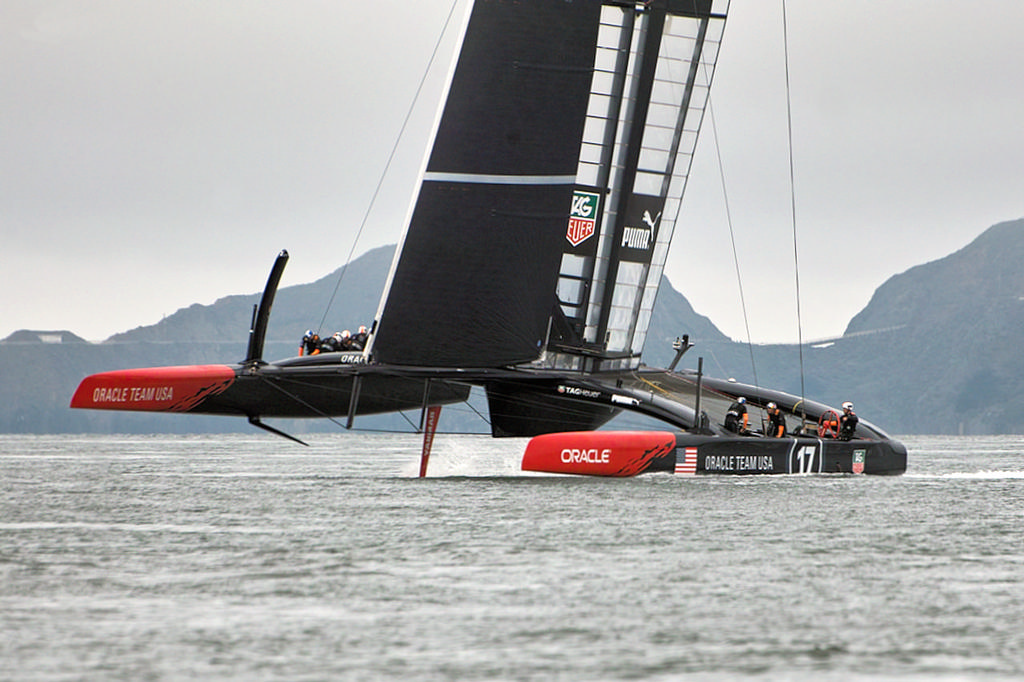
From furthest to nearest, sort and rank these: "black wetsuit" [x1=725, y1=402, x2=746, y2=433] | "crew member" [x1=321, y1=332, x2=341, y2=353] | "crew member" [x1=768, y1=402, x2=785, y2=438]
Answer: "crew member" [x1=321, y1=332, x2=341, y2=353] → "crew member" [x1=768, y1=402, x2=785, y2=438] → "black wetsuit" [x1=725, y1=402, x2=746, y2=433]

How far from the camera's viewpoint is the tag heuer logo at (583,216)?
16.3 m

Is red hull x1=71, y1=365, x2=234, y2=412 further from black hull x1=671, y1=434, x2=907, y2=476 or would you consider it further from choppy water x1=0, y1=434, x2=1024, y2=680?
black hull x1=671, y1=434, x2=907, y2=476

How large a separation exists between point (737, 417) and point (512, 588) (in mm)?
8620

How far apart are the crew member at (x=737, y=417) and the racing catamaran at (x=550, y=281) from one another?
4.9 inches

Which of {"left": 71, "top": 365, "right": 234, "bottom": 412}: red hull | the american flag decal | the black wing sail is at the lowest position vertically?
the american flag decal

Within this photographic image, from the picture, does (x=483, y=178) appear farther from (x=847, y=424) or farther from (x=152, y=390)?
(x=847, y=424)

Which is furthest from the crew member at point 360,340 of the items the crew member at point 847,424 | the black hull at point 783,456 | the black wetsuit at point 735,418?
the crew member at point 847,424

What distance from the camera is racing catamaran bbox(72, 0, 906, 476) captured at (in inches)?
539

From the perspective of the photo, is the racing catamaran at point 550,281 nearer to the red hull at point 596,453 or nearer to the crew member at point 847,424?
the red hull at point 596,453

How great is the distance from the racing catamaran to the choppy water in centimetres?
125

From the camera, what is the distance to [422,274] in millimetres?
13719

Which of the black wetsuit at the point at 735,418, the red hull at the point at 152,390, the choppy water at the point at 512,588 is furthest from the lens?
the black wetsuit at the point at 735,418

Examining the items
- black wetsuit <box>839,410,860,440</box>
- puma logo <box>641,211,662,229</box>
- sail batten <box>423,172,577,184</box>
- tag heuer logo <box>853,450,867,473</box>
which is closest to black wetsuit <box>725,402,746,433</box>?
black wetsuit <box>839,410,860,440</box>

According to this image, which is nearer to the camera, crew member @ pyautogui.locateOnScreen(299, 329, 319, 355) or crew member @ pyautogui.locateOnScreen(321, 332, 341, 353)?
crew member @ pyautogui.locateOnScreen(299, 329, 319, 355)
